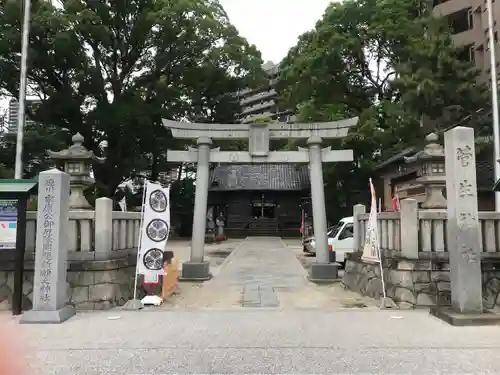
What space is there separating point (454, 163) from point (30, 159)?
2269cm

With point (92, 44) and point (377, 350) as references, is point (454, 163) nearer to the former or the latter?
point (377, 350)

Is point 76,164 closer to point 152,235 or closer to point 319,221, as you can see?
point 152,235

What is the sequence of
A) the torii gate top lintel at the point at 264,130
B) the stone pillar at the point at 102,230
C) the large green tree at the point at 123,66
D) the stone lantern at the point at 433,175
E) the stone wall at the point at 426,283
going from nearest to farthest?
the stone wall at the point at 426,283 < the stone pillar at the point at 102,230 < the stone lantern at the point at 433,175 < the torii gate top lintel at the point at 264,130 < the large green tree at the point at 123,66

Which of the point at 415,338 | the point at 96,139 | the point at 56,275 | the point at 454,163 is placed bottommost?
the point at 415,338

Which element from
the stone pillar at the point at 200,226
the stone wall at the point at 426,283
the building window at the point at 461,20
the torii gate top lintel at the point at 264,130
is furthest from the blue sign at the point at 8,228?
the building window at the point at 461,20

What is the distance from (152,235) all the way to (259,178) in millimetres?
32078

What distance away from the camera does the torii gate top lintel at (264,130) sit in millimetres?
14000

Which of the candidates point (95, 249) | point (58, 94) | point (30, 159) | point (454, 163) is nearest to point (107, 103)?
point (58, 94)

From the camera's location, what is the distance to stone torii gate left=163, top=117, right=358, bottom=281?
13.9m

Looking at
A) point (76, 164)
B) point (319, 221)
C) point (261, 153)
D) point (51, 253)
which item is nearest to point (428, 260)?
point (319, 221)

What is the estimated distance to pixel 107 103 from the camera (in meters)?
27.8

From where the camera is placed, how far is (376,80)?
3028cm

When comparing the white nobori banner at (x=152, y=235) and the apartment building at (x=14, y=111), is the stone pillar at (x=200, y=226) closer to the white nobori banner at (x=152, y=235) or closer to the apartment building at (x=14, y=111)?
the white nobori banner at (x=152, y=235)

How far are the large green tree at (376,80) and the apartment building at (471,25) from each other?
2013 mm
